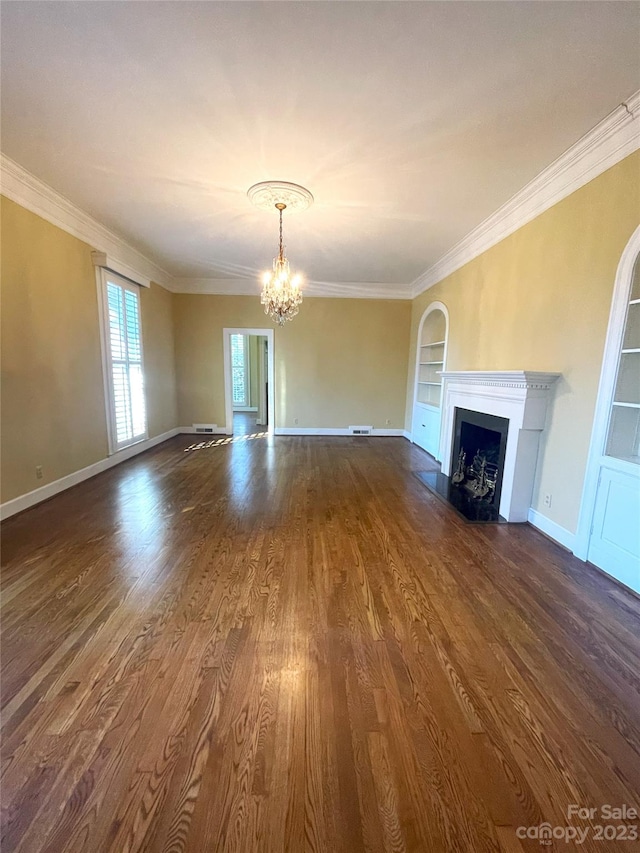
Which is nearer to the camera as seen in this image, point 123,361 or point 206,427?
point 123,361

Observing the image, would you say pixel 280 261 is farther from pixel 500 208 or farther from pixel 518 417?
pixel 518 417

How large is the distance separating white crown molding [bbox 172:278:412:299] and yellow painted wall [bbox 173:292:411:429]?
4.3 inches

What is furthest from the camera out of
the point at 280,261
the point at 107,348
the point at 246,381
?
the point at 246,381

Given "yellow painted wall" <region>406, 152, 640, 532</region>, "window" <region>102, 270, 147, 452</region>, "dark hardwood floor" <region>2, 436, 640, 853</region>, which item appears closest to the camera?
"dark hardwood floor" <region>2, 436, 640, 853</region>

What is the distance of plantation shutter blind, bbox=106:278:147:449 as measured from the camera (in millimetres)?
4551

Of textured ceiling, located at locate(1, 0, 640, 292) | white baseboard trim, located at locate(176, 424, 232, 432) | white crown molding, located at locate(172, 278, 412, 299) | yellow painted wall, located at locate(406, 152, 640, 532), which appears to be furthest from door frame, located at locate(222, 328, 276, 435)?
yellow painted wall, located at locate(406, 152, 640, 532)

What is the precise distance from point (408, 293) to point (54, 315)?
19.0ft

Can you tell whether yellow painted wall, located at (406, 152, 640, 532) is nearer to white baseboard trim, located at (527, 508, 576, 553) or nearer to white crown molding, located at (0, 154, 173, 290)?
white baseboard trim, located at (527, 508, 576, 553)

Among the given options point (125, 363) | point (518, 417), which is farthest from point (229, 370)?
point (518, 417)

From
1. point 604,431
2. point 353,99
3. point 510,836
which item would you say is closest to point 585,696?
point 510,836

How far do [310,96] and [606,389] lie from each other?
8.94 feet

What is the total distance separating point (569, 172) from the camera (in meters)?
2.58

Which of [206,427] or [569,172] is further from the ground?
[569,172]

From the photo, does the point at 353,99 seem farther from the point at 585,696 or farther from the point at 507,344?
the point at 585,696
